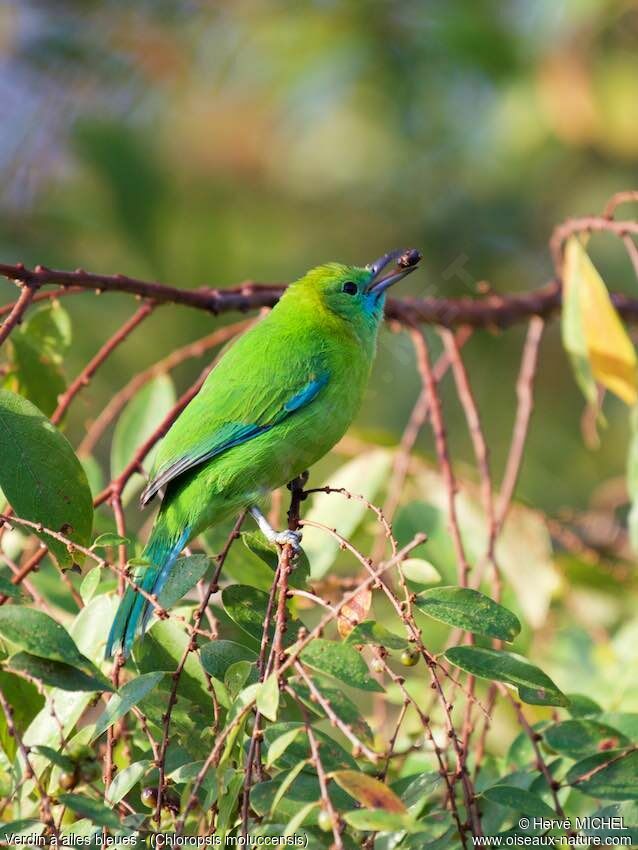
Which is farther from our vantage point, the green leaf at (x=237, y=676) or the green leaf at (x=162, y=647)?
the green leaf at (x=162, y=647)

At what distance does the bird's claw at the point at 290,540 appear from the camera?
2.40m

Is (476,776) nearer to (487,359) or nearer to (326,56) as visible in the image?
(487,359)

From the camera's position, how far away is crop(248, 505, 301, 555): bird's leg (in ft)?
8.00

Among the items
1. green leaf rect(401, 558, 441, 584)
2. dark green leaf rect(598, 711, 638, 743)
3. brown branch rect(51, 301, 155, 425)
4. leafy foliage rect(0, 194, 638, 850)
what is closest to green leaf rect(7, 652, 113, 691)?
leafy foliage rect(0, 194, 638, 850)

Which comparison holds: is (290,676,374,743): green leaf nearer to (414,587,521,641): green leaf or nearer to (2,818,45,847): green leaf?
(414,587,521,641): green leaf

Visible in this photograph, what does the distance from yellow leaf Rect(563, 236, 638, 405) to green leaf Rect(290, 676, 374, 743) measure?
58.9 inches

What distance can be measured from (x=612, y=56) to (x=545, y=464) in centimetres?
270

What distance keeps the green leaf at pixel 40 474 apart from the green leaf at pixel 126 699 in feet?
1.07

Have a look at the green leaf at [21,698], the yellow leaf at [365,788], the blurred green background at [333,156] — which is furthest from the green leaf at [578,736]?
the blurred green background at [333,156]

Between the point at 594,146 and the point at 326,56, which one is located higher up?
the point at 326,56

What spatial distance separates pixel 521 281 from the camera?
7.38 metres

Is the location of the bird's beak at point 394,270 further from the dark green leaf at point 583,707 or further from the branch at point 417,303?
the dark green leaf at point 583,707

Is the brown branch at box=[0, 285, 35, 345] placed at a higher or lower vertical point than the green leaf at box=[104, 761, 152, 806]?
higher

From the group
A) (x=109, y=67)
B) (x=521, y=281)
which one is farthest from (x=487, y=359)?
(x=109, y=67)
